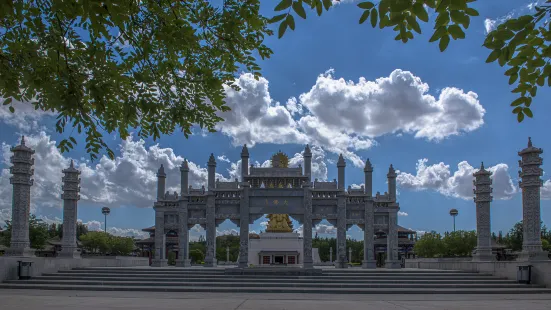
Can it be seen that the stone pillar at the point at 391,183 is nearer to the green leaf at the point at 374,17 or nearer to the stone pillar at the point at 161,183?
the stone pillar at the point at 161,183

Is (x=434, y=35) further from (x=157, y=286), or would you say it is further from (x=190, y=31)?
(x=157, y=286)

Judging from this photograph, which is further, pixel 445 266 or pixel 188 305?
pixel 445 266

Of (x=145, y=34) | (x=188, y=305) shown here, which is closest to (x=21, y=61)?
(x=145, y=34)

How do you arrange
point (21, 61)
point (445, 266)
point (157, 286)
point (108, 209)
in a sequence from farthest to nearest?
point (108, 209), point (445, 266), point (157, 286), point (21, 61)

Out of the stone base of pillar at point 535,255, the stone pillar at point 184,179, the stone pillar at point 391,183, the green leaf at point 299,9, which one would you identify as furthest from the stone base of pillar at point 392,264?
the green leaf at point 299,9

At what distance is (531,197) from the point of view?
25609mm

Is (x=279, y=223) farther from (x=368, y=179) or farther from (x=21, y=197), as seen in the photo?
(x=21, y=197)

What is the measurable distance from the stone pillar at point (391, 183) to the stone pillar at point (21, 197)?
23001mm

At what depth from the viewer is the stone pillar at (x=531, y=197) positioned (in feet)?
82.8

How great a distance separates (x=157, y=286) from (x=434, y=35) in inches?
748

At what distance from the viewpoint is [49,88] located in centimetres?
785

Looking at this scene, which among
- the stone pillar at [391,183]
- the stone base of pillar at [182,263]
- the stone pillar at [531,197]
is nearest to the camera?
the stone pillar at [531,197]

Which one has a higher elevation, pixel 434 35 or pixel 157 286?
pixel 434 35

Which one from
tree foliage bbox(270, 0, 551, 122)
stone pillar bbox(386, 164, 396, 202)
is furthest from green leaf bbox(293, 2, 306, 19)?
stone pillar bbox(386, 164, 396, 202)
